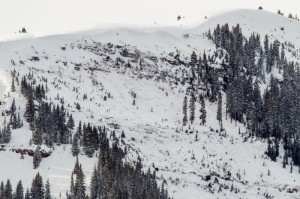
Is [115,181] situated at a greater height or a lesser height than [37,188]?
lesser

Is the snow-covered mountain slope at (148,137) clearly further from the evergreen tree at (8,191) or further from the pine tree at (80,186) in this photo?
the evergreen tree at (8,191)

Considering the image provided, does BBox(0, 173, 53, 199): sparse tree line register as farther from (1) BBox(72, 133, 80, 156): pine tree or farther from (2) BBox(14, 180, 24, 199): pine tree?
(1) BBox(72, 133, 80, 156): pine tree

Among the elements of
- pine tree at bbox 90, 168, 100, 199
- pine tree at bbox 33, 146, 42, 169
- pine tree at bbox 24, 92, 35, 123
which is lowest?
pine tree at bbox 90, 168, 100, 199

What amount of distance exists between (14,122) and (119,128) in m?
29.8

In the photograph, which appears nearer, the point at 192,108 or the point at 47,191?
the point at 47,191

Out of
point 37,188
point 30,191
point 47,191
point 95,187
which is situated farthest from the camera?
point 95,187

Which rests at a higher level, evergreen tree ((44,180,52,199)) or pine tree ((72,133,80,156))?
pine tree ((72,133,80,156))

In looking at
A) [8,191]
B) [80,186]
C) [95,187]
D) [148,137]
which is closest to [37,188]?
[8,191]

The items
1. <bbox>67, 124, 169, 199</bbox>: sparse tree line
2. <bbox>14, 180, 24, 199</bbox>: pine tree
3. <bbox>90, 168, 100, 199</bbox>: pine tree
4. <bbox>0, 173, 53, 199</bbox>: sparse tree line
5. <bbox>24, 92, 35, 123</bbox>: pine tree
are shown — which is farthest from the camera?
<bbox>24, 92, 35, 123</bbox>: pine tree

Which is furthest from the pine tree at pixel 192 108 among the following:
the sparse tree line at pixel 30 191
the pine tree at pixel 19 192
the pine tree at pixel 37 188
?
the pine tree at pixel 19 192

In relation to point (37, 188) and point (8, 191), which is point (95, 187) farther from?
point (8, 191)

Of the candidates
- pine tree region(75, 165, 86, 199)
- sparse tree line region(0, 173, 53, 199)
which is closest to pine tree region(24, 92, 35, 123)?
sparse tree line region(0, 173, 53, 199)

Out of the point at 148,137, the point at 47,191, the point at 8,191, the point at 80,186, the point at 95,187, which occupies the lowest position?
the point at 95,187

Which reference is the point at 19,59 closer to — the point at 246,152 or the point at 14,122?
the point at 14,122
